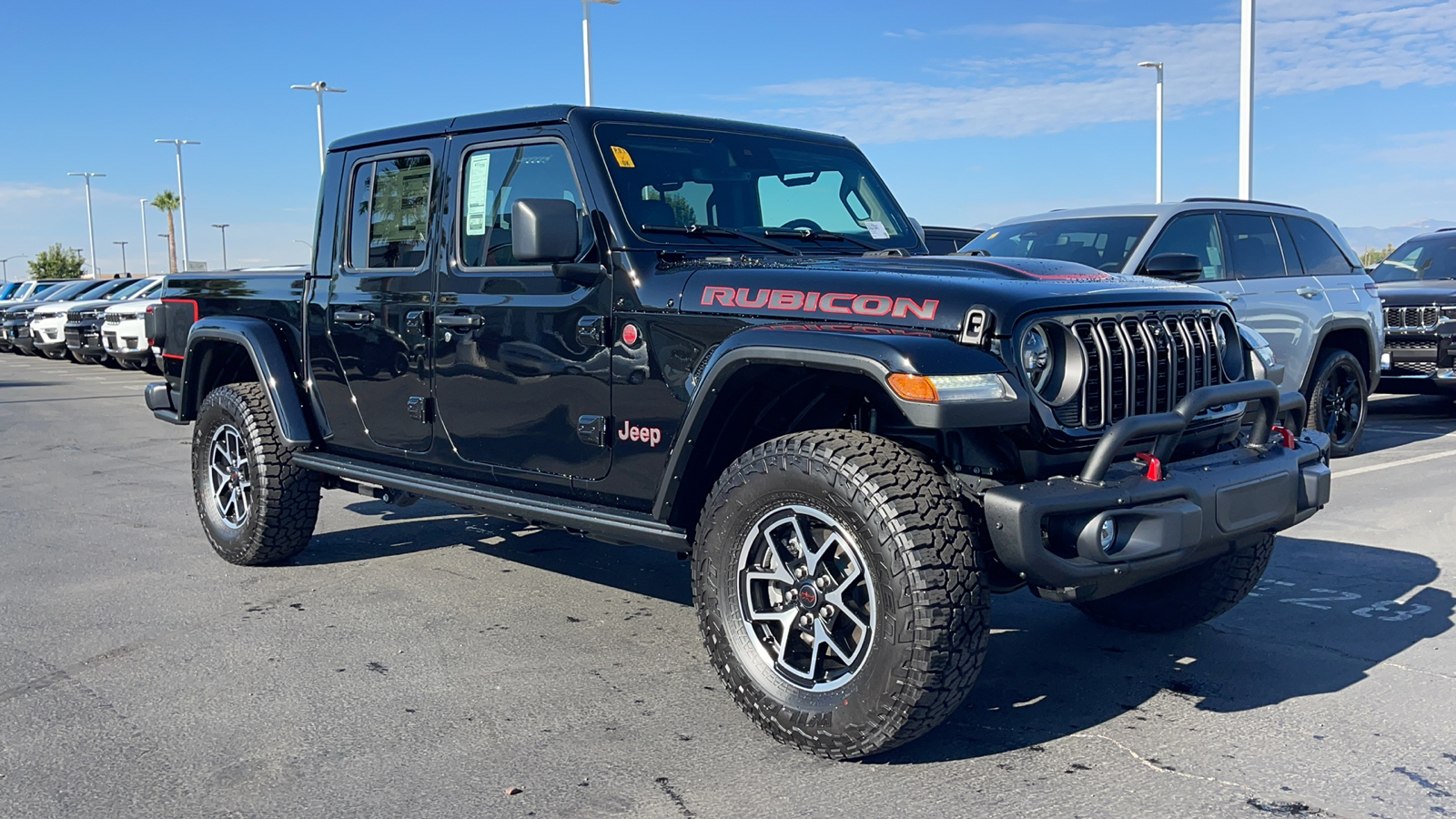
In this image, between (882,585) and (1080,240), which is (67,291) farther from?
(882,585)

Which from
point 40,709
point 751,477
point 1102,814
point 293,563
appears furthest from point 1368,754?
point 293,563

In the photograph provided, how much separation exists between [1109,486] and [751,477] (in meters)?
1.00

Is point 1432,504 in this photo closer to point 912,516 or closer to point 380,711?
point 912,516

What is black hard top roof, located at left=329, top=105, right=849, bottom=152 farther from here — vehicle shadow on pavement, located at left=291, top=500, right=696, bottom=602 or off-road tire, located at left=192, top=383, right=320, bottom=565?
vehicle shadow on pavement, located at left=291, top=500, right=696, bottom=602

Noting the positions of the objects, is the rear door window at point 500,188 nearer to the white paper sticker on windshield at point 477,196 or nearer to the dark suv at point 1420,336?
the white paper sticker on windshield at point 477,196

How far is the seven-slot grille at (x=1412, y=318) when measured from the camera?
1095 cm

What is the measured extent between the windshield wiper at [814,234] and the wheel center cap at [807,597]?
156 centimetres

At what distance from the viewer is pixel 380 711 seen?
3951mm

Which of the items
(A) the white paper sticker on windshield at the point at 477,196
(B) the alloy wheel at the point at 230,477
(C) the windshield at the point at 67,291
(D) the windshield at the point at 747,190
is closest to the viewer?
(D) the windshield at the point at 747,190

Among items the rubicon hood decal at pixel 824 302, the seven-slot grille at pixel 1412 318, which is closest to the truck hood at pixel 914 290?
the rubicon hood decal at pixel 824 302

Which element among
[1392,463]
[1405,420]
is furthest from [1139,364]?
[1405,420]

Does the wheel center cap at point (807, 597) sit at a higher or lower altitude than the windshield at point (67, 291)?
lower

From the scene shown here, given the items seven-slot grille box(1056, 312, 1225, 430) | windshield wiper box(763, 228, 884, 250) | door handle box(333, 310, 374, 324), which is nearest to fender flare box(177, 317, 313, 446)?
door handle box(333, 310, 374, 324)

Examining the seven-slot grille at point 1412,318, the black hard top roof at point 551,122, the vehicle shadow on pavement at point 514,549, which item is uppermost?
the black hard top roof at point 551,122
